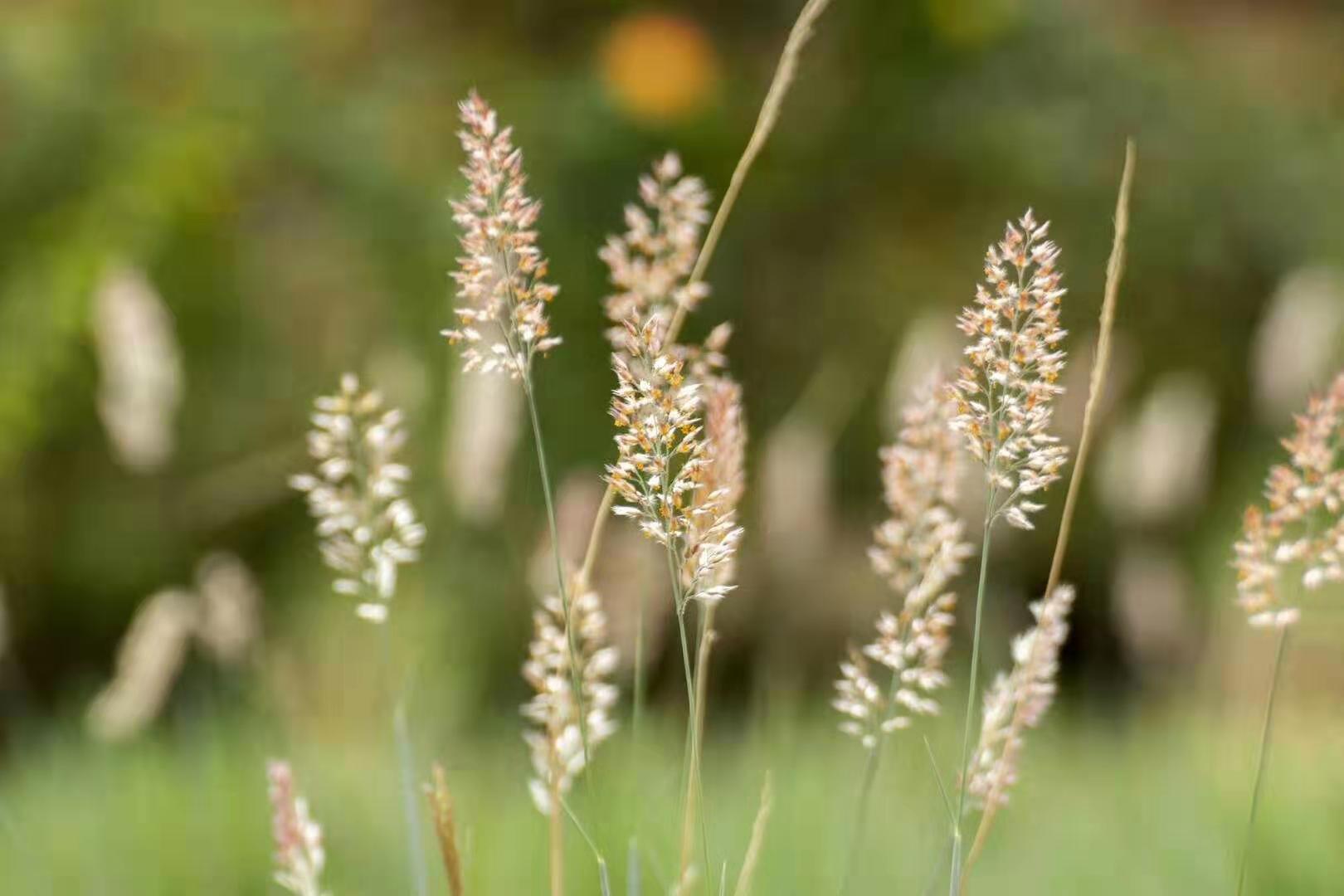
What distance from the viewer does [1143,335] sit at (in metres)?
5.74

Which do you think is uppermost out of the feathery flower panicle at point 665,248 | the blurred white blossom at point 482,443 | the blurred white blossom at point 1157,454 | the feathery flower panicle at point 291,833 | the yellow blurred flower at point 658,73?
the yellow blurred flower at point 658,73

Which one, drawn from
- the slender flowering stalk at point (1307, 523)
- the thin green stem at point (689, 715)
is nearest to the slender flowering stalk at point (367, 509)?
the thin green stem at point (689, 715)

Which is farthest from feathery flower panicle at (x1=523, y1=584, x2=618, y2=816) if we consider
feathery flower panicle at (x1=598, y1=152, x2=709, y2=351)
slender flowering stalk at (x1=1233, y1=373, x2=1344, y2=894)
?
slender flowering stalk at (x1=1233, y1=373, x2=1344, y2=894)

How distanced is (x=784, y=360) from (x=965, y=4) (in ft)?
4.99

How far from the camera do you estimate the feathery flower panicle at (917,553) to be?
1.05 m

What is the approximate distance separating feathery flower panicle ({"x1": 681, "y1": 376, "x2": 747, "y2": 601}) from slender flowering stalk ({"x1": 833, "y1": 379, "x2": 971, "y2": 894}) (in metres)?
0.12

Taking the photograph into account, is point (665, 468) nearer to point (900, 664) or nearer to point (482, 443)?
point (900, 664)

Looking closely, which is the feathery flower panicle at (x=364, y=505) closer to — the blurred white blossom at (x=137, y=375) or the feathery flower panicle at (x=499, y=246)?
the feathery flower panicle at (x=499, y=246)

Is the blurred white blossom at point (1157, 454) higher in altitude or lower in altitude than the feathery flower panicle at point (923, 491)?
higher

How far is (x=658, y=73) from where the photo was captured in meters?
4.95

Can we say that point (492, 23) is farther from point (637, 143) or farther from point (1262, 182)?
point (1262, 182)

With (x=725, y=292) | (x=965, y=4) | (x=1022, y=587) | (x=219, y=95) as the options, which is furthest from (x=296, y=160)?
(x=1022, y=587)

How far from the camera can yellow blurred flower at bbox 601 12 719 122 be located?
4.95 m

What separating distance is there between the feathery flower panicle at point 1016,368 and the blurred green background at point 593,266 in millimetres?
2775
